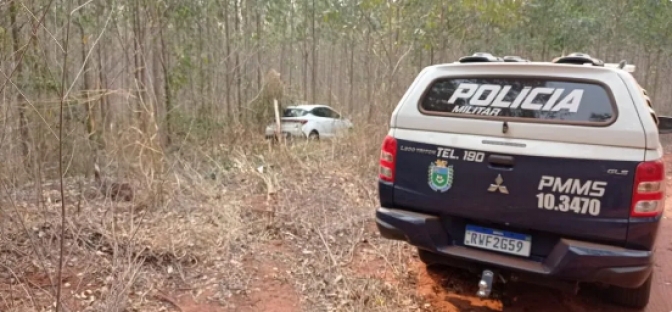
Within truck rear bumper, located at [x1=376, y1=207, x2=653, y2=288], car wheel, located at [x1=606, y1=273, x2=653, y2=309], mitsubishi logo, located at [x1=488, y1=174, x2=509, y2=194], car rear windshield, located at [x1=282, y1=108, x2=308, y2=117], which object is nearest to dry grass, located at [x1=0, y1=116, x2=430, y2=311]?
truck rear bumper, located at [x1=376, y1=207, x2=653, y2=288]

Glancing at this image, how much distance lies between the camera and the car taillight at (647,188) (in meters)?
2.59

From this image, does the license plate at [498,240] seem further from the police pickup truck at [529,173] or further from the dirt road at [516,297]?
the dirt road at [516,297]

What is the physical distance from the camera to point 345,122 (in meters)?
10.1

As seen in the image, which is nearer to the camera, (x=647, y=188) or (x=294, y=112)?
(x=647, y=188)

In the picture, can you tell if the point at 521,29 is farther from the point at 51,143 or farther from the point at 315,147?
the point at 51,143

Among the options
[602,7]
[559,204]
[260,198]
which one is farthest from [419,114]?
[602,7]

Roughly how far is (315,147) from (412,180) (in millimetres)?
6221

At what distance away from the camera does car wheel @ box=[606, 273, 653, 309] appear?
3491 mm

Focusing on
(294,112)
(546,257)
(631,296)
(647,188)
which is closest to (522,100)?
(647,188)

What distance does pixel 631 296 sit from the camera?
3.54 meters

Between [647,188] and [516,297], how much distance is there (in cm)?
151

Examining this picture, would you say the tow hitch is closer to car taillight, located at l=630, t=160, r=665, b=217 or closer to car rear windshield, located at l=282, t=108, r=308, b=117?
car taillight, located at l=630, t=160, r=665, b=217

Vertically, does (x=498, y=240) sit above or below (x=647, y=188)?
below

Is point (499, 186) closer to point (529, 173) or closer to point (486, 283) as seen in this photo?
point (529, 173)
